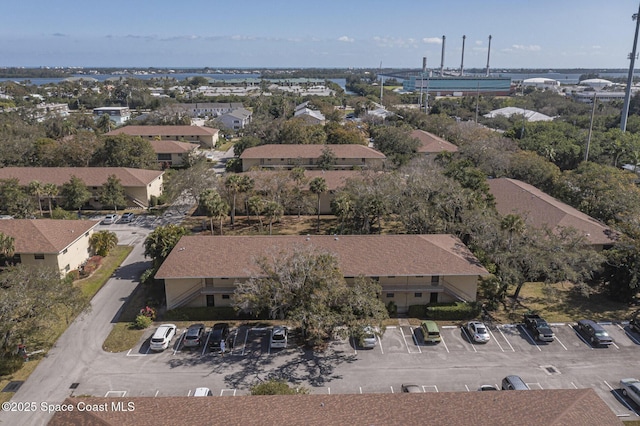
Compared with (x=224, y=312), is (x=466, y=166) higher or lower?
higher

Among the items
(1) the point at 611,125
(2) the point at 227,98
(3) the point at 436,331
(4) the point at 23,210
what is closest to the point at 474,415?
(3) the point at 436,331

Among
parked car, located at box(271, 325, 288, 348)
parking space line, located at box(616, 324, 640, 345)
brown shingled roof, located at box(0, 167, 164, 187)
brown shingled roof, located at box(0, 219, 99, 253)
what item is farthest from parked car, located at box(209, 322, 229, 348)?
brown shingled roof, located at box(0, 167, 164, 187)

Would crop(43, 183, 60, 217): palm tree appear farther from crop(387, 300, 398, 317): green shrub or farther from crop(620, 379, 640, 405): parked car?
crop(620, 379, 640, 405): parked car

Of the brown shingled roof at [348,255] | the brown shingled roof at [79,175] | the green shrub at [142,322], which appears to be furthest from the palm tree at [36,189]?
the green shrub at [142,322]

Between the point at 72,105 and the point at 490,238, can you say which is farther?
the point at 72,105

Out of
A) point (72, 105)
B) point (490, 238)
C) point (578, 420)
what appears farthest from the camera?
point (72, 105)

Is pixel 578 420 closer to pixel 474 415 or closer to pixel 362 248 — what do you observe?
pixel 474 415

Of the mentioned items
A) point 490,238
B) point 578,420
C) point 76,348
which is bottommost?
point 76,348
